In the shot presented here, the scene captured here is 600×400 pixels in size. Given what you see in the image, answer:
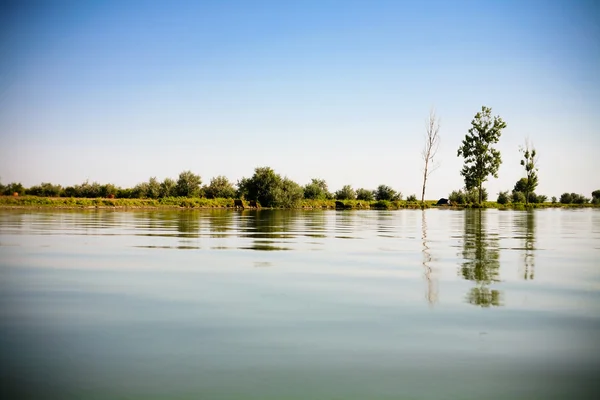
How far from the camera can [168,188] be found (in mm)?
65750

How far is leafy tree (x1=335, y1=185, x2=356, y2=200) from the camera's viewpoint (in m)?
71.9

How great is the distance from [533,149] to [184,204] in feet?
176

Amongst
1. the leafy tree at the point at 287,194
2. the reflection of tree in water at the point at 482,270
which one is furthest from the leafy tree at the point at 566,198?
the reflection of tree in water at the point at 482,270

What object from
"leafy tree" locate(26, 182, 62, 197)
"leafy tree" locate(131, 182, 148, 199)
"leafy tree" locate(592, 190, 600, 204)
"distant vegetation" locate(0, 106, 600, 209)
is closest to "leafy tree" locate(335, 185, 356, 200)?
"distant vegetation" locate(0, 106, 600, 209)

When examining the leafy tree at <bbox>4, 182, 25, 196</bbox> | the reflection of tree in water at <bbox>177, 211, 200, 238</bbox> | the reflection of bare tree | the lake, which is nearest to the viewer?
the lake

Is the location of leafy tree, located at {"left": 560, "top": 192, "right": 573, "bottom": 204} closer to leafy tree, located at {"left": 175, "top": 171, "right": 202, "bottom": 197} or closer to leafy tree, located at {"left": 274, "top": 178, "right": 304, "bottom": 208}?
leafy tree, located at {"left": 274, "top": 178, "right": 304, "bottom": 208}

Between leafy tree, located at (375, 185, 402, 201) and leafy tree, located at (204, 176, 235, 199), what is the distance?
22.6 meters

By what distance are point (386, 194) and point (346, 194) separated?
6.20 meters

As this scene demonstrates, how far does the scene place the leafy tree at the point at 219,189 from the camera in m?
65.8

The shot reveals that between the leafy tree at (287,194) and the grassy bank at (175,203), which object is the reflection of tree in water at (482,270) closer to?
the grassy bank at (175,203)

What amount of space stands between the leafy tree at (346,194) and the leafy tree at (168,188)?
81.4 feet

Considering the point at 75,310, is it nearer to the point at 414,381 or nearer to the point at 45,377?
the point at 45,377

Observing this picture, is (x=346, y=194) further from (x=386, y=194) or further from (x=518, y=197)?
(x=518, y=197)

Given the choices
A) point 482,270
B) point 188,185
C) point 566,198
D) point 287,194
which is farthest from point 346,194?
point 482,270
